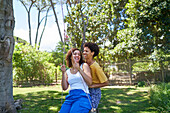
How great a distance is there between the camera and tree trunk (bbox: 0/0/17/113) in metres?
3.03

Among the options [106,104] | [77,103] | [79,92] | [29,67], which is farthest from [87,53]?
[29,67]

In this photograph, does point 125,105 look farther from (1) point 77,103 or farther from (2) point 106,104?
(1) point 77,103

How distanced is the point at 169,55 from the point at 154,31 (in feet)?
4.82

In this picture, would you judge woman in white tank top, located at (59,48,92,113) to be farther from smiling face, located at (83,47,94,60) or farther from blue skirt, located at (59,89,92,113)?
smiling face, located at (83,47,94,60)

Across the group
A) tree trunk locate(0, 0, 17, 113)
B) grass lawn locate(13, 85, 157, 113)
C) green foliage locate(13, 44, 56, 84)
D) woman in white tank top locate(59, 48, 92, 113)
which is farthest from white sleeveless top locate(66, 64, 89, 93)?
green foliage locate(13, 44, 56, 84)

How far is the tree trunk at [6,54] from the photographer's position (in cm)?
303

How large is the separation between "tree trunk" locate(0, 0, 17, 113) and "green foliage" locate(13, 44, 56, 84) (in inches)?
248

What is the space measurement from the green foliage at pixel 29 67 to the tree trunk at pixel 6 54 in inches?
248

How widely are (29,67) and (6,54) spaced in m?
6.47

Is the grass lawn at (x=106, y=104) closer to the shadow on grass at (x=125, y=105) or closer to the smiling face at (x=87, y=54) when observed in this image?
the shadow on grass at (x=125, y=105)

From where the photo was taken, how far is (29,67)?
9.22 m

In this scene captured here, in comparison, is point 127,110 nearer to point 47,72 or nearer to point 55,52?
point 47,72

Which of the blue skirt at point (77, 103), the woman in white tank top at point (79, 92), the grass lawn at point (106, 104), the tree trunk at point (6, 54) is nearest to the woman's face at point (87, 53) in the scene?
the woman in white tank top at point (79, 92)

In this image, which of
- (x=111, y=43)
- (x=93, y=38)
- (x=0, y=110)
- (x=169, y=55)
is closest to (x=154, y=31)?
(x=169, y=55)
